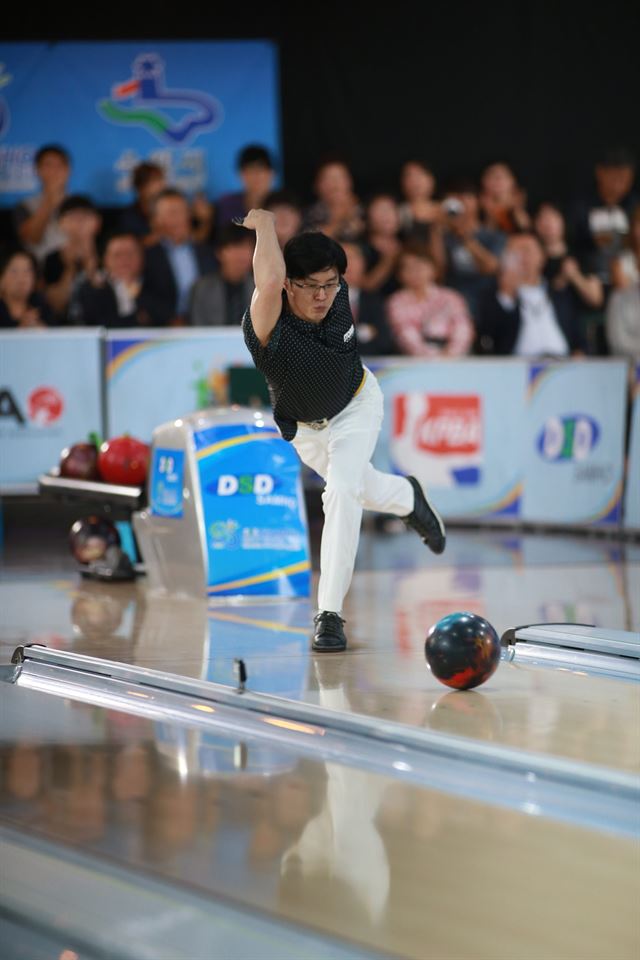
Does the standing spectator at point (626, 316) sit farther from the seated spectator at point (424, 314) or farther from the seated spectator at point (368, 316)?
the seated spectator at point (368, 316)

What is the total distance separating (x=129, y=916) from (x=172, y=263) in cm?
768

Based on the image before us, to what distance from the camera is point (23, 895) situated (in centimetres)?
349

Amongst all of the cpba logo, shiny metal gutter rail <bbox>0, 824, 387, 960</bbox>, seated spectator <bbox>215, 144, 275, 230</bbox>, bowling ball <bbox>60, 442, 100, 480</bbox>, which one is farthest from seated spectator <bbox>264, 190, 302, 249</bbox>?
shiny metal gutter rail <bbox>0, 824, 387, 960</bbox>

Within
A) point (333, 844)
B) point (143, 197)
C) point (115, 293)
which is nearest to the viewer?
point (333, 844)

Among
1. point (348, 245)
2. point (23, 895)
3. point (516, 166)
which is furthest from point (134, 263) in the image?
point (23, 895)

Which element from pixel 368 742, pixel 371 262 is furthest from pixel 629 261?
pixel 368 742

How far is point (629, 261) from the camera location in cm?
1126

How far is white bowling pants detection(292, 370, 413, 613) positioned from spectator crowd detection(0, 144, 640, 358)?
4537mm

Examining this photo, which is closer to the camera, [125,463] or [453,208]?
[125,463]

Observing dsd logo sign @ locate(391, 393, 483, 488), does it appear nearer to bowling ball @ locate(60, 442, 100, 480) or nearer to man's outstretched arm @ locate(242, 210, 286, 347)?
bowling ball @ locate(60, 442, 100, 480)

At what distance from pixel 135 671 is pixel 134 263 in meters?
5.55

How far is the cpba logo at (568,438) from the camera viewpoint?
32.0ft

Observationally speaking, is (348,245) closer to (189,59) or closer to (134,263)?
(134,263)

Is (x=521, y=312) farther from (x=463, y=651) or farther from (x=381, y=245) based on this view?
(x=463, y=651)
